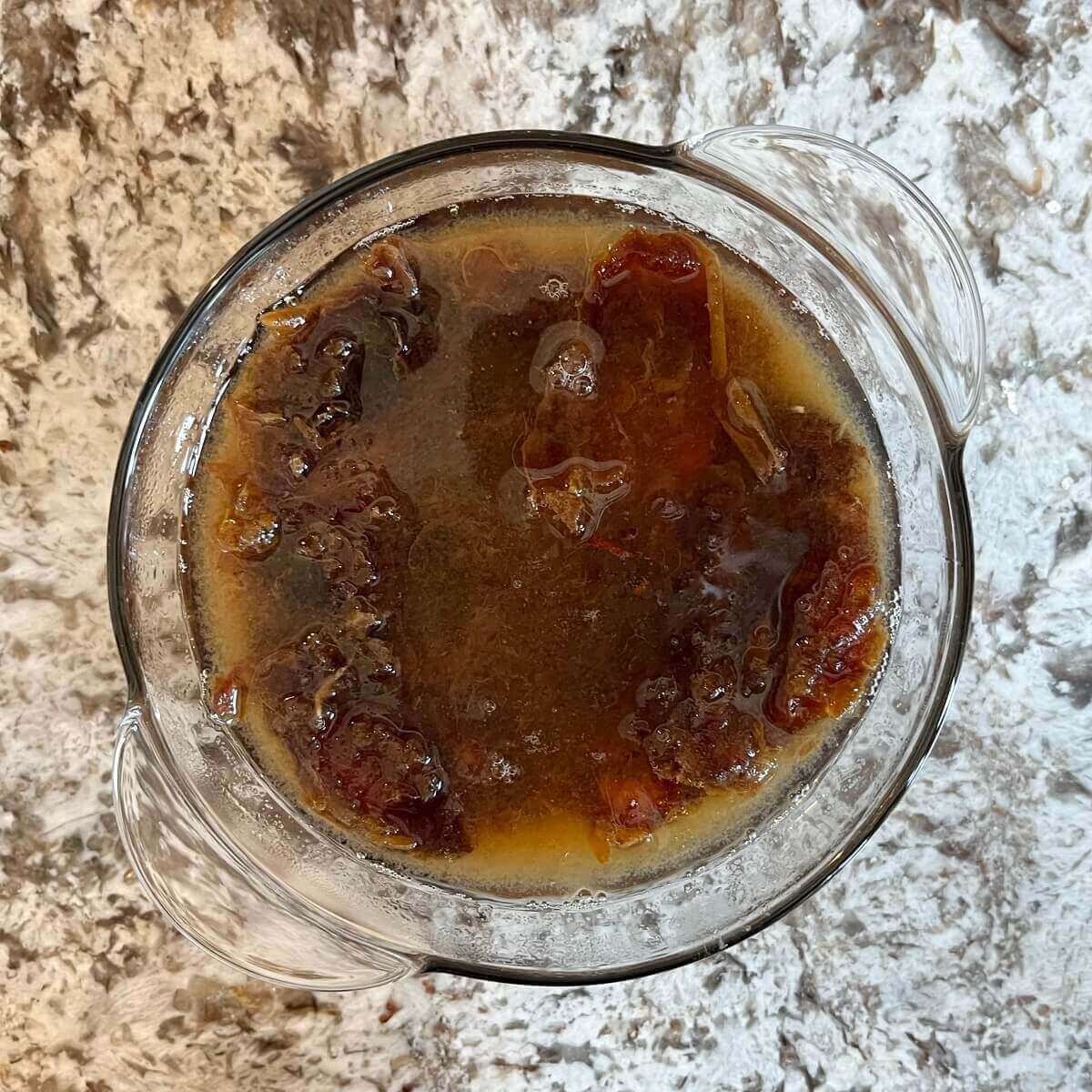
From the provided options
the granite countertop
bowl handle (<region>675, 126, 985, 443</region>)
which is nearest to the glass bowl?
bowl handle (<region>675, 126, 985, 443</region>)

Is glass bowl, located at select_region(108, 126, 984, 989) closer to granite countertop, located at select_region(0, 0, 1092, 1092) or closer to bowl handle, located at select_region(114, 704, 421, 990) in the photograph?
bowl handle, located at select_region(114, 704, 421, 990)

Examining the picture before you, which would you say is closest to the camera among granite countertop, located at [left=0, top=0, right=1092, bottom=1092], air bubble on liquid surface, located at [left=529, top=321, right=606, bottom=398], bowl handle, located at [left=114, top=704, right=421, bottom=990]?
air bubble on liquid surface, located at [left=529, top=321, right=606, bottom=398]

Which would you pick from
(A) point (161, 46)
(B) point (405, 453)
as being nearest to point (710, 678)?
(B) point (405, 453)

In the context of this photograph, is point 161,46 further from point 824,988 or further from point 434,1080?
point 824,988

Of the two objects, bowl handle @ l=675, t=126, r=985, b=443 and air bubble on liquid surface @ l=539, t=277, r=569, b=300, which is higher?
bowl handle @ l=675, t=126, r=985, b=443

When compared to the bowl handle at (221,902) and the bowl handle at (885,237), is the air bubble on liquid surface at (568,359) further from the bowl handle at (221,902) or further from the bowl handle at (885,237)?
the bowl handle at (221,902)

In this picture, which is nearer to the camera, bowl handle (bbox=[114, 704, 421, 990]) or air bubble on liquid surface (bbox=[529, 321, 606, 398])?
air bubble on liquid surface (bbox=[529, 321, 606, 398])
